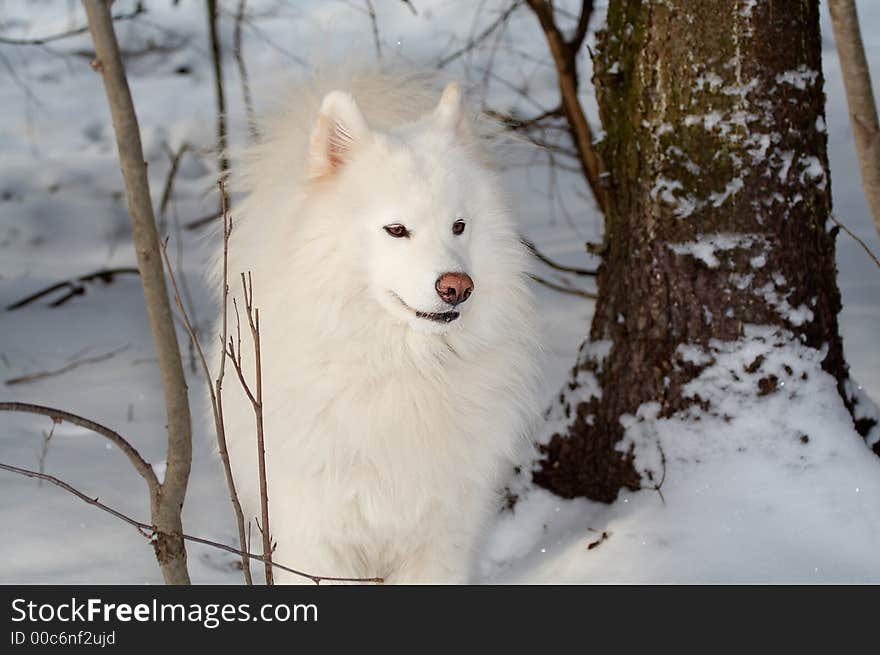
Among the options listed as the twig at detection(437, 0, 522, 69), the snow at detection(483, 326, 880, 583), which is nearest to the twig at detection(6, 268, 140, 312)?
the twig at detection(437, 0, 522, 69)

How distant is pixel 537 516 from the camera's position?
12.7ft

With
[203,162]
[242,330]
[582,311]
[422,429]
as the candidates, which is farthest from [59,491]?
[203,162]

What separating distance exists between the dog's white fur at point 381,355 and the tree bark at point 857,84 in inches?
43.1

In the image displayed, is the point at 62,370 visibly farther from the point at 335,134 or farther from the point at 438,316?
the point at 438,316

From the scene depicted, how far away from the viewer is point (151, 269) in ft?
6.66

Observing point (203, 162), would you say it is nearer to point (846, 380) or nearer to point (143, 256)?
point (846, 380)

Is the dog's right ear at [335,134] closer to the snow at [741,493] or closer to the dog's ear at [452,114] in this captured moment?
the dog's ear at [452,114]

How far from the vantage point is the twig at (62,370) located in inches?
216

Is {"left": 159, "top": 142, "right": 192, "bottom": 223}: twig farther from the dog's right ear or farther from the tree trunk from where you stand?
Result: the tree trunk

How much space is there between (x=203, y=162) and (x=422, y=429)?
841 cm

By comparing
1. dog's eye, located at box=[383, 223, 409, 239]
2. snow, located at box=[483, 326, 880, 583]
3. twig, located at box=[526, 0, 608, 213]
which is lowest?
snow, located at box=[483, 326, 880, 583]

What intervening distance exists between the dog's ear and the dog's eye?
453mm

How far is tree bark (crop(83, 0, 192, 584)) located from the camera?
1.92 metres
